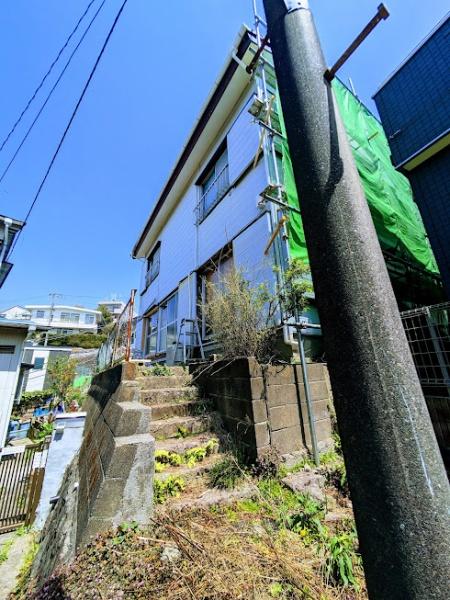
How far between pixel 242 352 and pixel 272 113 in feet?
18.2

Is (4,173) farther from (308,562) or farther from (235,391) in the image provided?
(308,562)

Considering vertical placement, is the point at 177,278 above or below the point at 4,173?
below

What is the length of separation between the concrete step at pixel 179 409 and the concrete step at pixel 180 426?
3.4 inches

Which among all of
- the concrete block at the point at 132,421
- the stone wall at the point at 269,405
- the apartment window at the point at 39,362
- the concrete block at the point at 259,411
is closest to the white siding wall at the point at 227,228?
the stone wall at the point at 269,405

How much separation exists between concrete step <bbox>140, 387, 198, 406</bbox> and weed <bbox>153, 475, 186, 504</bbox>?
1300 millimetres

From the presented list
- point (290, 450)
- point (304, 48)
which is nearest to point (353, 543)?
point (290, 450)

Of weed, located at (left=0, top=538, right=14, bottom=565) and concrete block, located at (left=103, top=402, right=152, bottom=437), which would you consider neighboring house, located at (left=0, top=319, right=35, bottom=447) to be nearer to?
weed, located at (left=0, top=538, right=14, bottom=565)

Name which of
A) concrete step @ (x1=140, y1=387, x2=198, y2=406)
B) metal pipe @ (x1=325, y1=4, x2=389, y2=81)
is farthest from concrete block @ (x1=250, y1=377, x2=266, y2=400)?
metal pipe @ (x1=325, y1=4, x2=389, y2=81)

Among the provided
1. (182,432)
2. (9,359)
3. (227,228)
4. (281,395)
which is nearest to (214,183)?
(227,228)

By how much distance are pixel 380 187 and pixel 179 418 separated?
792 cm

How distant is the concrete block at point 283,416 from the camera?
3191mm

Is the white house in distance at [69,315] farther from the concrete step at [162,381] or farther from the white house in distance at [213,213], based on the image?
the concrete step at [162,381]

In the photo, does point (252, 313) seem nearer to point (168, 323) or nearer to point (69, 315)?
point (168, 323)

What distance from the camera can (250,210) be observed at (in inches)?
242
